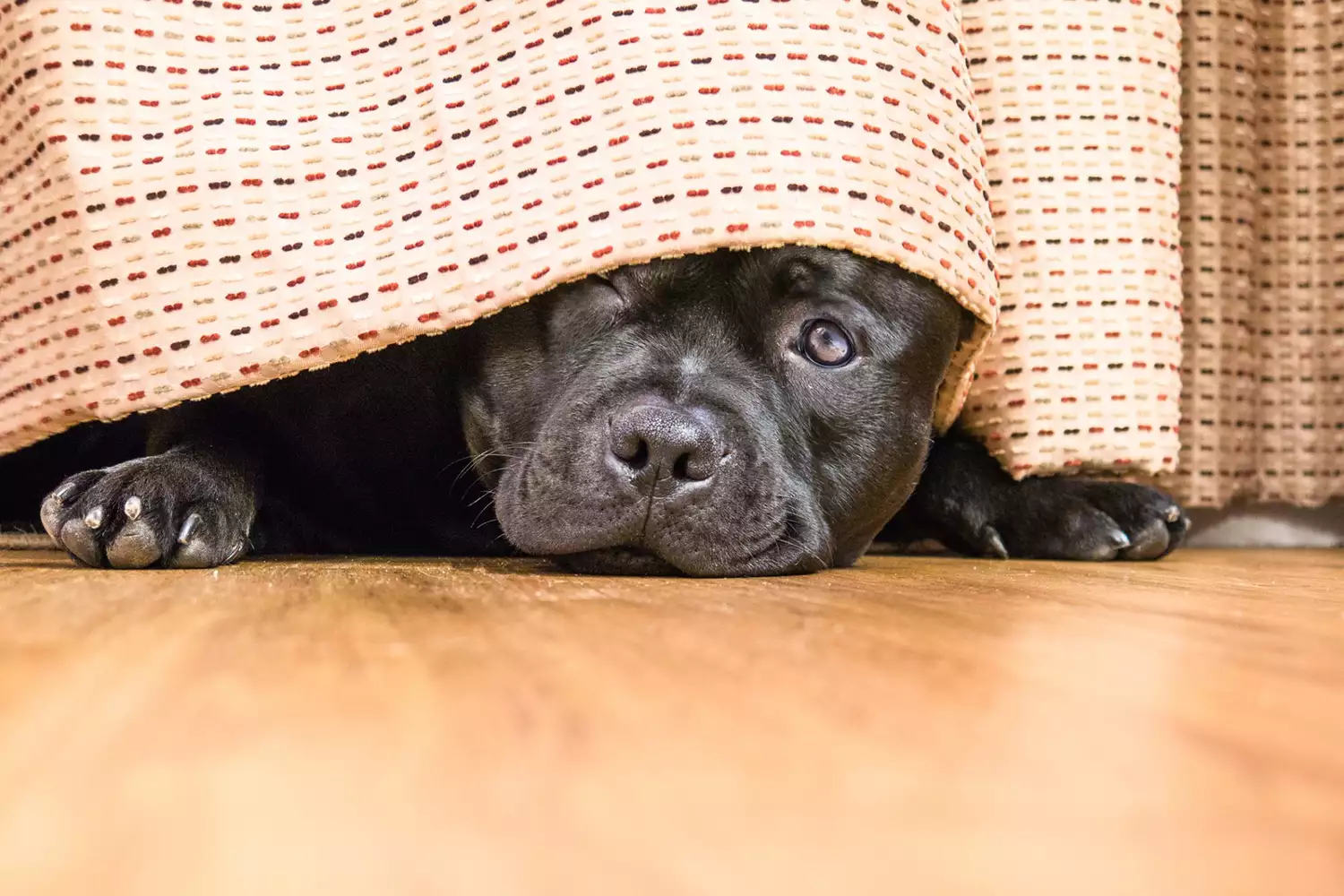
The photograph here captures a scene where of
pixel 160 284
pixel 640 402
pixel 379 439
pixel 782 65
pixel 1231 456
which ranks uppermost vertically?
pixel 782 65

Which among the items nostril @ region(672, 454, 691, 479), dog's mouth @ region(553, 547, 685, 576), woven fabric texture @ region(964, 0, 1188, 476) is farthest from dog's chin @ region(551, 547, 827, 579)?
woven fabric texture @ region(964, 0, 1188, 476)

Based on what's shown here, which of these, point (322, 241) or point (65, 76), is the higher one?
point (65, 76)

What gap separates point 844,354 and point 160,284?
36.8 inches

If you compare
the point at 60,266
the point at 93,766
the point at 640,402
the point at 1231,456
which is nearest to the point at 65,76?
the point at 60,266

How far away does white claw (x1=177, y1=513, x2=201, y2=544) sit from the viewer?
1513 mm

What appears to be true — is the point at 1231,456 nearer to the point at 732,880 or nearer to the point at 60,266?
the point at 60,266

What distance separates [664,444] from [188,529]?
62 cm

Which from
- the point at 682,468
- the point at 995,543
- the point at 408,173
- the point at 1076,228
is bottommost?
the point at 995,543

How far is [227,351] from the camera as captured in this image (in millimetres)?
1536

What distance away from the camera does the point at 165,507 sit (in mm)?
A: 1522

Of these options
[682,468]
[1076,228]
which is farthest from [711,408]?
[1076,228]

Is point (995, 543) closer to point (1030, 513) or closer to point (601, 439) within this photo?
point (1030, 513)

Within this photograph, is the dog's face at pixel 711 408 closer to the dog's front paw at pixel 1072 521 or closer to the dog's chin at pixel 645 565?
the dog's chin at pixel 645 565

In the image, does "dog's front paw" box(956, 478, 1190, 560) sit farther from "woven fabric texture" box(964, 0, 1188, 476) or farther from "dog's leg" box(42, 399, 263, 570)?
"dog's leg" box(42, 399, 263, 570)
